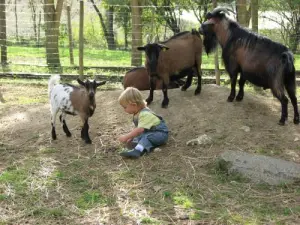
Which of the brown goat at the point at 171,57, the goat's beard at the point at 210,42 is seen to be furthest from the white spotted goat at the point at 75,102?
the goat's beard at the point at 210,42

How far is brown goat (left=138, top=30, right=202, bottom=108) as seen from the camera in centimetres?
673

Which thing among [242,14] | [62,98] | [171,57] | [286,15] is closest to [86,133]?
[62,98]

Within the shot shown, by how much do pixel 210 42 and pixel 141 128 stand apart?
251 cm

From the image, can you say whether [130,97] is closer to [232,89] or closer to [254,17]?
[232,89]

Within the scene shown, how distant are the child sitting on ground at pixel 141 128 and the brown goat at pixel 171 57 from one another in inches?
49.2

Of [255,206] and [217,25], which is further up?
[217,25]

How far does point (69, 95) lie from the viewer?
Answer: 5969 mm

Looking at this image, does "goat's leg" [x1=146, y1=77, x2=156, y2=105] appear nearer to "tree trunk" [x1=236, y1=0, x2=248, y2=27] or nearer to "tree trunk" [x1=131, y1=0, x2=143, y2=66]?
"tree trunk" [x1=236, y1=0, x2=248, y2=27]

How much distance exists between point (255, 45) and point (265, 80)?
56 centimetres

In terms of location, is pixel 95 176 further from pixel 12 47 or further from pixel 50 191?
pixel 12 47

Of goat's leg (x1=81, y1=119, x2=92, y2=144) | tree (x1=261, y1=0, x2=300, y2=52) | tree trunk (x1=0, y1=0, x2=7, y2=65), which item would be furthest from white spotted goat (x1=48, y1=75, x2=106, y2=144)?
tree (x1=261, y1=0, x2=300, y2=52)

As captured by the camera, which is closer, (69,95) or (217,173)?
(217,173)

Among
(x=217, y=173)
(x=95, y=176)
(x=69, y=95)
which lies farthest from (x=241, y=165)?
(x=69, y=95)

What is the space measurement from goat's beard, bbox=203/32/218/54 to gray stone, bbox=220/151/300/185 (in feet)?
9.06
